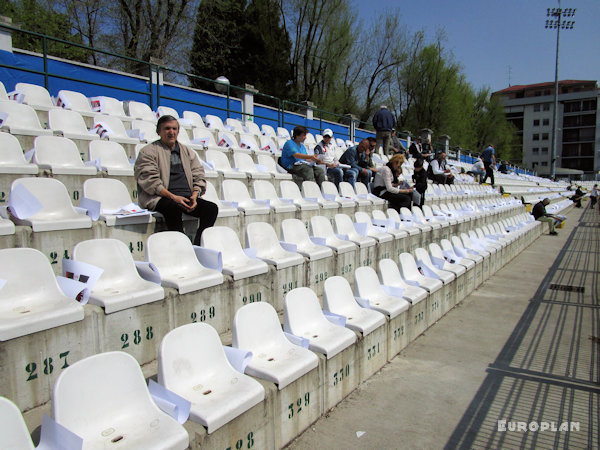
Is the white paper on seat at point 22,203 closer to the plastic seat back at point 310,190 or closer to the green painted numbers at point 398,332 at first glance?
the green painted numbers at point 398,332

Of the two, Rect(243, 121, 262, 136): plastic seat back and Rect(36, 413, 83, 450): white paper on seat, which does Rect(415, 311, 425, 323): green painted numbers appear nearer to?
Rect(36, 413, 83, 450): white paper on seat

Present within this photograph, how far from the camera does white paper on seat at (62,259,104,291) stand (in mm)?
2227

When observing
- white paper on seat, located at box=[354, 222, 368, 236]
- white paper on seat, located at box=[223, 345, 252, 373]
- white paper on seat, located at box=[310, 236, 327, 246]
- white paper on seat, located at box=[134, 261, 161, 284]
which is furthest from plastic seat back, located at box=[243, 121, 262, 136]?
white paper on seat, located at box=[223, 345, 252, 373]

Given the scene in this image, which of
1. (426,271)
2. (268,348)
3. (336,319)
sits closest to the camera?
(268,348)

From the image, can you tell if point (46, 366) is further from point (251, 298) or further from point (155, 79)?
point (155, 79)

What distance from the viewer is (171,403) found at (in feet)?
5.53

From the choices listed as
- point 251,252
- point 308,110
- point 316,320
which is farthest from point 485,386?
point 308,110

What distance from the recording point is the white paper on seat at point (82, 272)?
2227 mm

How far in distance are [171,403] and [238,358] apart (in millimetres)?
462

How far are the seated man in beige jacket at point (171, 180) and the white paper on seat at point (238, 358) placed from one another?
1556 millimetres

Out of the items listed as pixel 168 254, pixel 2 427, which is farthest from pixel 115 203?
pixel 2 427

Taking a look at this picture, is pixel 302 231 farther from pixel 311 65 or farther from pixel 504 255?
pixel 311 65

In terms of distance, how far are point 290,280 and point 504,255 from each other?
17.6 feet

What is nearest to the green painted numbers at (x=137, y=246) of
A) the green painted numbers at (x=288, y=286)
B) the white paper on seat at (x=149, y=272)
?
the white paper on seat at (x=149, y=272)
